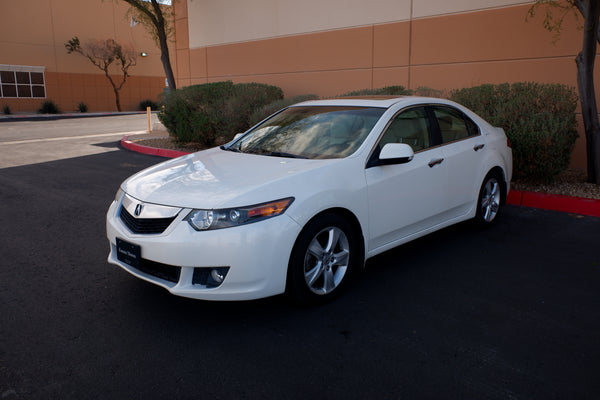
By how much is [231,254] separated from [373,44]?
992cm

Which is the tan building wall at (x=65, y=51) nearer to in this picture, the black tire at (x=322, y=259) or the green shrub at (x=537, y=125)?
the green shrub at (x=537, y=125)

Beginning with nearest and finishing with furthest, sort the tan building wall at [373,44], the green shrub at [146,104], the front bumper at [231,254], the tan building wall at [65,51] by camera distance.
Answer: the front bumper at [231,254], the tan building wall at [373,44], the tan building wall at [65,51], the green shrub at [146,104]

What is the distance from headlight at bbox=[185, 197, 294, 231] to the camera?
3355 mm

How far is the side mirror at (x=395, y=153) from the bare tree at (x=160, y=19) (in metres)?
14.3

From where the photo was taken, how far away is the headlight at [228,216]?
3355 millimetres

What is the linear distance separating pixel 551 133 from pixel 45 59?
119 feet

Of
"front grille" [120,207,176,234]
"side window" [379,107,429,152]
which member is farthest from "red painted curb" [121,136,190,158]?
"front grille" [120,207,176,234]

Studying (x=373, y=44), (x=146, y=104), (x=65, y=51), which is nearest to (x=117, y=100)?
(x=146, y=104)

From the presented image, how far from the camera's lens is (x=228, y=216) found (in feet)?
11.1

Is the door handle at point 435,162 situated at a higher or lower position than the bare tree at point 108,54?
lower

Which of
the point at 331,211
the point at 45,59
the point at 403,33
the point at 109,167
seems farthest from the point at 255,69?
the point at 45,59

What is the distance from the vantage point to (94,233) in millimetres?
5652

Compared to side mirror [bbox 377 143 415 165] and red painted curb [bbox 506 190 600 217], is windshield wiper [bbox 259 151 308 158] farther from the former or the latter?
red painted curb [bbox 506 190 600 217]

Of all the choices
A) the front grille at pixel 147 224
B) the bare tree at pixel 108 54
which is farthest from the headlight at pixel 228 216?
the bare tree at pixel 108 54
